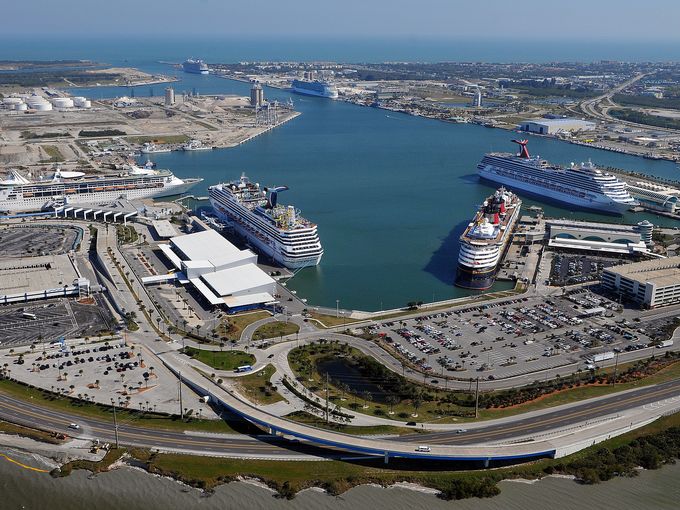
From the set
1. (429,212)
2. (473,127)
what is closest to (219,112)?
(473,127)

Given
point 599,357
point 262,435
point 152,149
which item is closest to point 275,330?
point 262,435

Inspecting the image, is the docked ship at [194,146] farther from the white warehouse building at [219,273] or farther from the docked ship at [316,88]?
the docked ship at [316,88]

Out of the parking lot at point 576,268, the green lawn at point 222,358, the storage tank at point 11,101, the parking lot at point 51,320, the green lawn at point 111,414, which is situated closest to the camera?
the green lawn at point 111,414

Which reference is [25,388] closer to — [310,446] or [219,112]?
[310,446]

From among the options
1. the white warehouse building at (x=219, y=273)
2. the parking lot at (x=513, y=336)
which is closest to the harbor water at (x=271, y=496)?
the parking lot at (x=513, y=336)

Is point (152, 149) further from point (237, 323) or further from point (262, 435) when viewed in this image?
point (262, 435)

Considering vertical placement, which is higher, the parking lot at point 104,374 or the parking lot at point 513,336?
the parking lot at point 513,336
